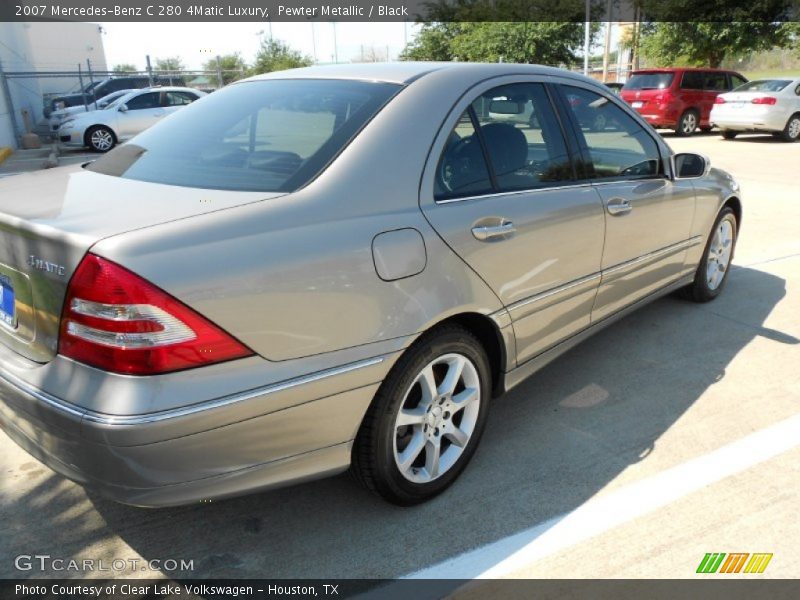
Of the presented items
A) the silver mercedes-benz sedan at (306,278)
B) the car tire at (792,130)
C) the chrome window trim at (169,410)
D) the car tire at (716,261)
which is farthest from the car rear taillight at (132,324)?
the car tire at (792,130)

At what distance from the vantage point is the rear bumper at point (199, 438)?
71.9 inches

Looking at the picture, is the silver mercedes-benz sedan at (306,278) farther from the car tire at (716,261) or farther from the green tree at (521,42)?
the green tree at (521,42)

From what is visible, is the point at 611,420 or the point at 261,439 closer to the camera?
the point at 261,439

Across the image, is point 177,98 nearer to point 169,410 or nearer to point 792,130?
point 792,130

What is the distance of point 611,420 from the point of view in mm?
3270

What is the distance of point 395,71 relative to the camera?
283 cm

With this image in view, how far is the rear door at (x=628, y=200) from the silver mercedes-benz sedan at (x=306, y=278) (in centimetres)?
3

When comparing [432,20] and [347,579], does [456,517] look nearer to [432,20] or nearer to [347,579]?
[347,579]

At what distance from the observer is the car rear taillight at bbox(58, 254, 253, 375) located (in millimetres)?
1798

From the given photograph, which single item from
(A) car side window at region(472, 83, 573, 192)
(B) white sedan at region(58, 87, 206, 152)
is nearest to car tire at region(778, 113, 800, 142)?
(B) white sedan at region(58, 87, 206, 152)

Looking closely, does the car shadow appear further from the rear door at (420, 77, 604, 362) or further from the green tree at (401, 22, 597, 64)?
the green tree at (401, 22, 597, 64)

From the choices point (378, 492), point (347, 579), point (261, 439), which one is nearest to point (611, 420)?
point (378, 492)

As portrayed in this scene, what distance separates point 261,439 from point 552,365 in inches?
90.7

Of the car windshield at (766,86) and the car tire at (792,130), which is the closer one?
the car windshield at (766,86)
